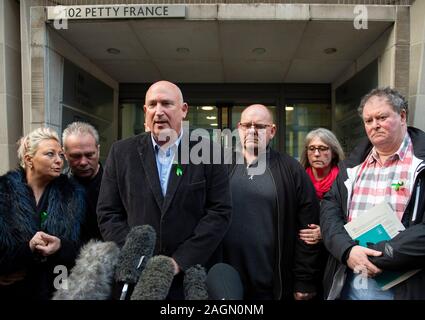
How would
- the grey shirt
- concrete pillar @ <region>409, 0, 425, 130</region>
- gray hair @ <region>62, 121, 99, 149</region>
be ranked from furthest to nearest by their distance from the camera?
concrete pillar @ <region>409, 0, 425, 130</region>
gray hair @ <region>62, 121, 99, 149</region>
the grey shirt

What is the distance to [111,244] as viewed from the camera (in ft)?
5.68

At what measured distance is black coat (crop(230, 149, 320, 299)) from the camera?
2.70m

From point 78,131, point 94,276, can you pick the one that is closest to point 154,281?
point 94,276

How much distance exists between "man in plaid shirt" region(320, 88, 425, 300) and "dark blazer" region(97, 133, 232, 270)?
0.75 meters

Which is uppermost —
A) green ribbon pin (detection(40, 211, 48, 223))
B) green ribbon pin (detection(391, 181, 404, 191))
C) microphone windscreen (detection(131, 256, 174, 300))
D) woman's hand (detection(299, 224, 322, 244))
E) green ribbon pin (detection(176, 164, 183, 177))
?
green ribbon pin (detection(176, 164, 183, 177))

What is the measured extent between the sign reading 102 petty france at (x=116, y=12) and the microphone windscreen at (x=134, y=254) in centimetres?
382

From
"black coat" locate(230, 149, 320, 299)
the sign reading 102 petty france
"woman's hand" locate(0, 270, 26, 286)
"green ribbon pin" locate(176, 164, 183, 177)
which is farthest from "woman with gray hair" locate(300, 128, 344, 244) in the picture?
the sign reading 102 petty france

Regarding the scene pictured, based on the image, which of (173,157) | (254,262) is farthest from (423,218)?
(173,157)

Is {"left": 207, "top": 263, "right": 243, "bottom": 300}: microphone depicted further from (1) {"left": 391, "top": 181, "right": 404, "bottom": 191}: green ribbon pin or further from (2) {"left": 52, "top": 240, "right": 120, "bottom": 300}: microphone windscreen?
(1) {"left": 391, "top": 181, "right": 404, "bottom": 191}: green ribbon pin

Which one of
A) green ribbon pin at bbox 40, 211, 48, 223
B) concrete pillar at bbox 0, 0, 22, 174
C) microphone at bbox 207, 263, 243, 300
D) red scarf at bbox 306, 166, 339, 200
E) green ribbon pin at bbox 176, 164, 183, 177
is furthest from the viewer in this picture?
concrete pillar at bbox 0, 0, 22, 174

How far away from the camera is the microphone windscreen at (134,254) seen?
1586mm
